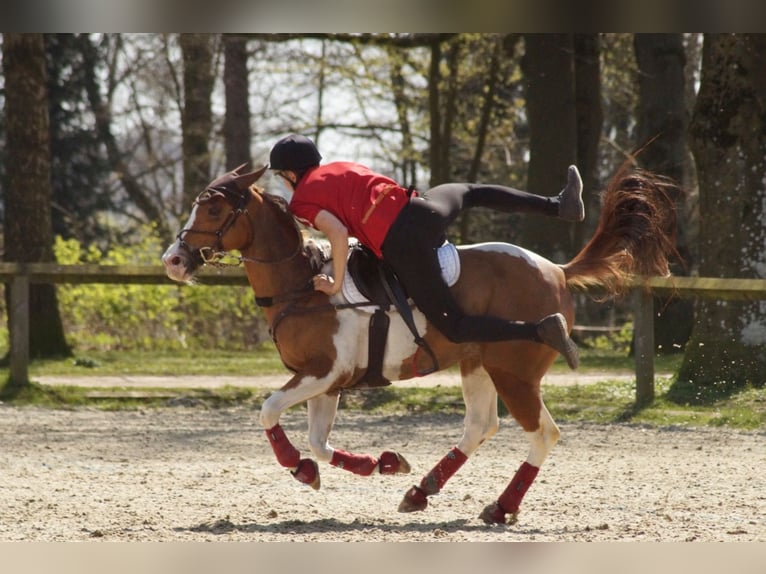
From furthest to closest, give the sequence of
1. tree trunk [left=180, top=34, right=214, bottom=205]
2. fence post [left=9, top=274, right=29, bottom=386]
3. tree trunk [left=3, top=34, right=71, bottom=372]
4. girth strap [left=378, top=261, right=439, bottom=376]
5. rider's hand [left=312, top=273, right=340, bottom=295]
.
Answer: tree trunk [left=180, top=34, right=214, bottom=205] < tree trunk [left=3, top=34, right=71, bottom=372] < fence post [left=9, top=274, right=29, bottom=386] < girth strap [left=378, top=261, right=439, bottom=376] < rider's hand [left=312, top=273, right=340, bottom=295]

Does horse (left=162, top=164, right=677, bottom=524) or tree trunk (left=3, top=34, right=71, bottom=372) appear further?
tree trunk (left=3, top=34, right=71, bottom=372)

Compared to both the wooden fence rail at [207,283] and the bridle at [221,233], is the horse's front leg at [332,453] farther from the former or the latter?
the wooden fence rail at [207,283]

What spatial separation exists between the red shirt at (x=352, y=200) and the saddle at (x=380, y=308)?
22cm

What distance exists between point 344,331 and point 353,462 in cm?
71

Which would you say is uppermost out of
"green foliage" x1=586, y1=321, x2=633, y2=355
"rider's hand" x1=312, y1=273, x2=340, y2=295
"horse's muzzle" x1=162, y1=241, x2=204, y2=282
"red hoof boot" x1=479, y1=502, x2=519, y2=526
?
"horse's muzzle" x1=162, y1=241, x2=204, y2=282

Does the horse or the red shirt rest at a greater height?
the red shirt

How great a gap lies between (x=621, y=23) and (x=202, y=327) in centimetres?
1632

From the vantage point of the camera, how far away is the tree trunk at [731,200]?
11812mm

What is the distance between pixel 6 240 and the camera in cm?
1517

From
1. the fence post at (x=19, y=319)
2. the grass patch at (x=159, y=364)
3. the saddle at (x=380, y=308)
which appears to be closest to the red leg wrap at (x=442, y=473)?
the saddle at (x=380, y=308)

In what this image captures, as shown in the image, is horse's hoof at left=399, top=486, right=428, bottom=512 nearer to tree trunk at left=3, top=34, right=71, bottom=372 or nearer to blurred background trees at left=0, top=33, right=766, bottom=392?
blurred background trees at left=0, top=33, right=766, bottom=392

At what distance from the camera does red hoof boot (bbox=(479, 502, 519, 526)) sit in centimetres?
626

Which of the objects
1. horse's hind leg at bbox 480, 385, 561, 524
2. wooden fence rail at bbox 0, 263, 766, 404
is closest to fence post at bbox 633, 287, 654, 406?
wooden fence rail at bbox 0, 263, 766, 404

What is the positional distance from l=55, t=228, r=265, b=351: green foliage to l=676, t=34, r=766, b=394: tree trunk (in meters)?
8.80
